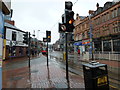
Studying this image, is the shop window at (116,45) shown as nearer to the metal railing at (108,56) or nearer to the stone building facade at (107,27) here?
the stone building facade at (107,27)

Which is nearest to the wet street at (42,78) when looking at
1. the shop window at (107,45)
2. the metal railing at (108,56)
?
the metal railing at (108,56)

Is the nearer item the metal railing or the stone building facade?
the metal railing

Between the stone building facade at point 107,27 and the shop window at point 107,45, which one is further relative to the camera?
the shop window at point 107,45

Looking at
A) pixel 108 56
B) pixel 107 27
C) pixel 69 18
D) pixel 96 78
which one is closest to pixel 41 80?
pixel 96 78

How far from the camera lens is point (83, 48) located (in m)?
35.0

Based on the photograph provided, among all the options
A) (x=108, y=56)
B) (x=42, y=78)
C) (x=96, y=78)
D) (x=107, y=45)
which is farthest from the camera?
(x=107, y=45)

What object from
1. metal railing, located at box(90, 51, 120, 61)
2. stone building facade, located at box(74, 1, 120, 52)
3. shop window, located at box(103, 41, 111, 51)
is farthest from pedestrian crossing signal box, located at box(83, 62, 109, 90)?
shop window, located at box(103, 41, 111, 51)

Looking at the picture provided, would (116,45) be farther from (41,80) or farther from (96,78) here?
(96,78)

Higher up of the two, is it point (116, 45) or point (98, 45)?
point (98, 45)

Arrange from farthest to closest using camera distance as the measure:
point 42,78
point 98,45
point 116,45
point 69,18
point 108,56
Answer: point 98,45, point 116,45, point 108,56, point 42,78, point 69,18

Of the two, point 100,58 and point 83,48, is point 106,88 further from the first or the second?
point 83,48

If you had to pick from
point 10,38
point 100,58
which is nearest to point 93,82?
point 100,58

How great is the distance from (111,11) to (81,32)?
15.5 m

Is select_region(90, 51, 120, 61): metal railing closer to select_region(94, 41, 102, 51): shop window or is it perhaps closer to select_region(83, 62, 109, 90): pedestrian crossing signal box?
select_region(94, 41, 102, 51): shop window
